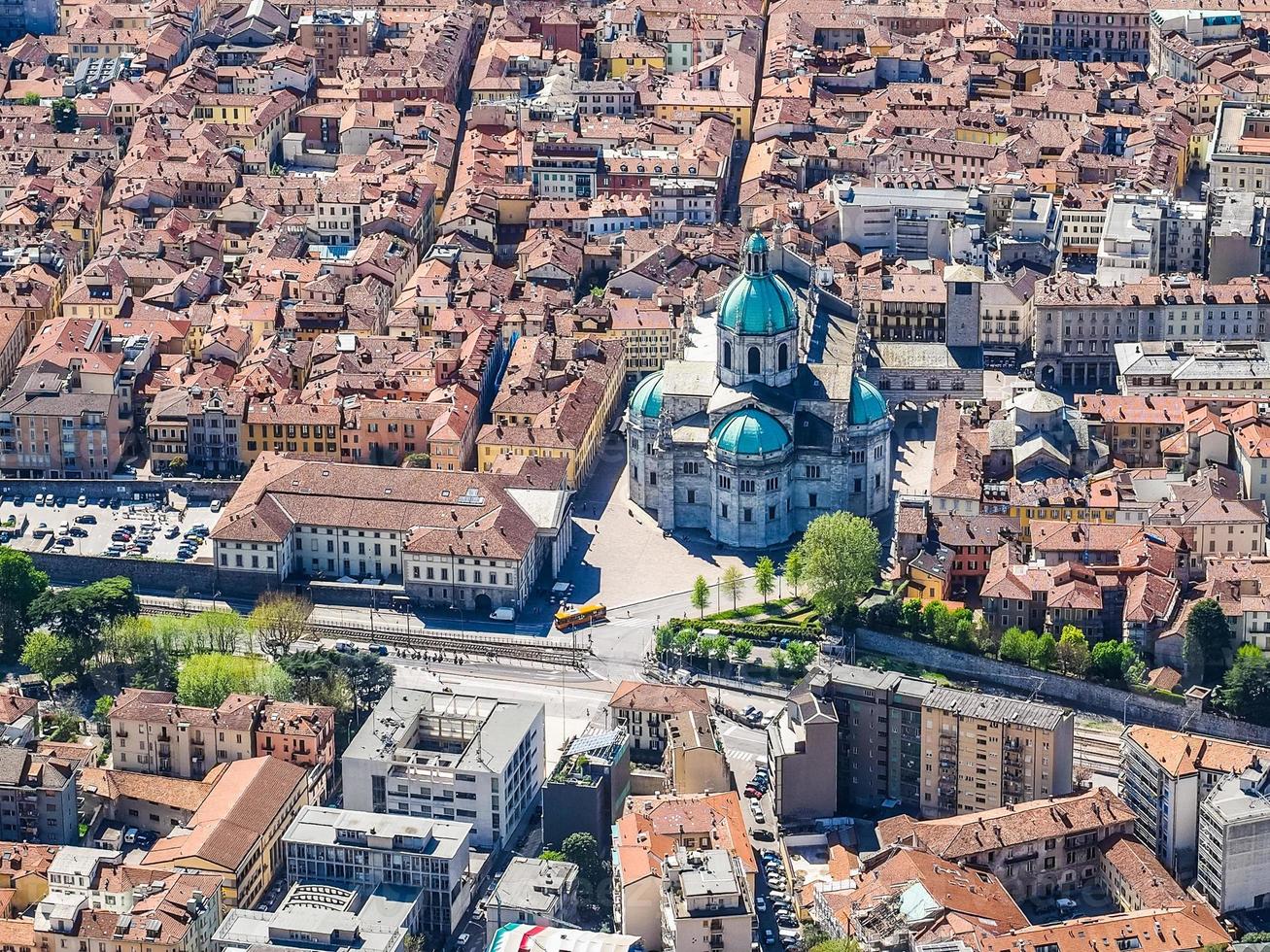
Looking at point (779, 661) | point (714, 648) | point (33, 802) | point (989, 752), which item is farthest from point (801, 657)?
point (33, 802)

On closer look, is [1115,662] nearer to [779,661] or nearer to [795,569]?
[779,661]

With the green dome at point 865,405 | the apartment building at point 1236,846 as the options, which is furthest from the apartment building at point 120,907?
the green dome at point 865,405

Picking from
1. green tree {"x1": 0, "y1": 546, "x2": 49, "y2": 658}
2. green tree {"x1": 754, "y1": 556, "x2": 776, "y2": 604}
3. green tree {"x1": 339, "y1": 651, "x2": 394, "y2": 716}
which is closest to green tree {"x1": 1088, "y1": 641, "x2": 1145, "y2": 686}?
green tree {"x1": 754, "y1": 556, "x2": 776, "y2": 604}

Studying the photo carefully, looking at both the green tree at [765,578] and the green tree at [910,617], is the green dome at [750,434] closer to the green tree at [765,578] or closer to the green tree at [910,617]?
the green tree at [765,578]

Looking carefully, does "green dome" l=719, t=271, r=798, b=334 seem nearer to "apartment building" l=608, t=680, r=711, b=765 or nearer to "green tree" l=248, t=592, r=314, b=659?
"apartment building" l=608, t=680, r=711, b=765

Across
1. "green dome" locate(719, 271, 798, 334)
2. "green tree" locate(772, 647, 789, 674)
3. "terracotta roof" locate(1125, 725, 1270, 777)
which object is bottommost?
"terracotta roof" locate(1125, 725, 1270, 777)

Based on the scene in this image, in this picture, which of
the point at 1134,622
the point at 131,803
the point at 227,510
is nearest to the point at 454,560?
the point at 227,510

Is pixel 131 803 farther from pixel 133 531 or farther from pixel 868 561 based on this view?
pixel 868 561
